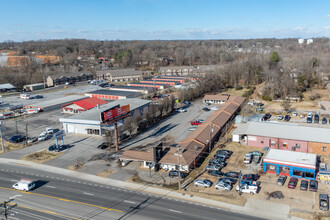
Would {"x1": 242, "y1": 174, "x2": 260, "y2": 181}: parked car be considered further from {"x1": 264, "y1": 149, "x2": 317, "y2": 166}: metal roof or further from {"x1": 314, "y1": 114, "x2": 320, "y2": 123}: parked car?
{"x1": 314, "y1": 114, "x2": 320, "y2": 123}: parked car

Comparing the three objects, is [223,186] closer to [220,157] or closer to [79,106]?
[220,157]

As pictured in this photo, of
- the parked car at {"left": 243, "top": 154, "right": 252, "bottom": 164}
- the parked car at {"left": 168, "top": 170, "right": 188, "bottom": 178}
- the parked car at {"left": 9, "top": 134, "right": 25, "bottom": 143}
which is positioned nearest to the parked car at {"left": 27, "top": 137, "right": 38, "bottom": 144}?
the parked car at {"left": 9, "top": 134, "right": 25, "bottom": 143}

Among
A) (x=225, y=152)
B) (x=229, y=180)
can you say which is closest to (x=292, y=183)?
(x=229, y=180)

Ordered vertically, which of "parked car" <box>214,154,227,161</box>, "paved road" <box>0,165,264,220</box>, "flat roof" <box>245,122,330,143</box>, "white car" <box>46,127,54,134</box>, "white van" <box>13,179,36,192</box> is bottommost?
"paved road" <box>0,165,264,220</box>

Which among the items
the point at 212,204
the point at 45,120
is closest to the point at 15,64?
the point at 45,120

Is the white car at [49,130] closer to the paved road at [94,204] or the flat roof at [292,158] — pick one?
the paved road at [94,204]

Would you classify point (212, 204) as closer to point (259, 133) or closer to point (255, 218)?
point (255, 218)

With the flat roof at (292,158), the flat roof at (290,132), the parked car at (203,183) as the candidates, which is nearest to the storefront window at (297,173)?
the flat roof at (292,158)
